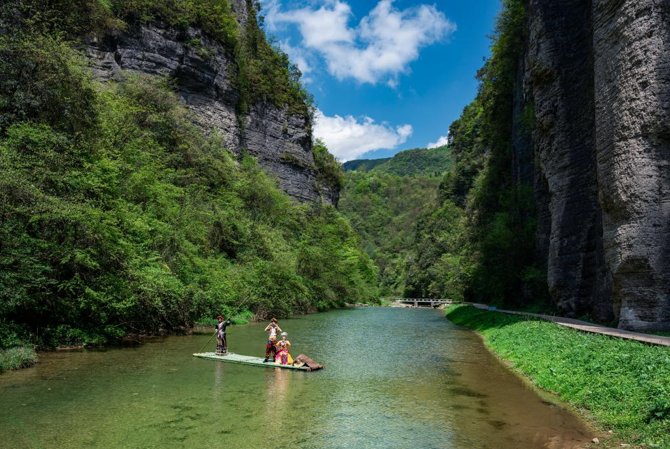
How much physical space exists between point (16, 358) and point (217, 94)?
3889cm

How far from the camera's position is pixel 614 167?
18.8 meters

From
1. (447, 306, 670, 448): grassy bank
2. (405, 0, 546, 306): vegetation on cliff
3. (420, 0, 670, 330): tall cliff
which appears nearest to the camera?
(447, 306, 670, 448): grassy bank

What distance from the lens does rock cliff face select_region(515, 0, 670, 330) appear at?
1744 cm

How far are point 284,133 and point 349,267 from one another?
19.1 m

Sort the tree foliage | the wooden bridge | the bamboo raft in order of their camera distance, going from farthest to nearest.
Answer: the wooden bridge → the tree foliage → the bamboo raft

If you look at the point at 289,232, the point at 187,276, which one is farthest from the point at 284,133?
the point at 187,276

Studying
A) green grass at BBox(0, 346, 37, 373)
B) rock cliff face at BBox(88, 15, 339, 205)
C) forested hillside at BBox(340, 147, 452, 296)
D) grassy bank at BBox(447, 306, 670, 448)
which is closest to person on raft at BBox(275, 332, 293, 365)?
green grass at BBox(0, 346, 37, 373)

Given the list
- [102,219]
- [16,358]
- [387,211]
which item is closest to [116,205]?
[102,219]

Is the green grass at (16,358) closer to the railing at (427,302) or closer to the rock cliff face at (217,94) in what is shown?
the rock cliff face at (217,94)

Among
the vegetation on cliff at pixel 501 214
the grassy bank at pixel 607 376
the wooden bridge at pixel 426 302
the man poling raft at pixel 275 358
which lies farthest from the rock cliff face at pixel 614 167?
the wooden bridge at pixel 426 302

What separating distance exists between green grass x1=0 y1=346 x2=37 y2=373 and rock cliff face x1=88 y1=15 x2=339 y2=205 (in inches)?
1162

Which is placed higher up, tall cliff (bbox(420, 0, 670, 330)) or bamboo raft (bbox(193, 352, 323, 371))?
tall cliff (bbox(420, 0, 670, 330))

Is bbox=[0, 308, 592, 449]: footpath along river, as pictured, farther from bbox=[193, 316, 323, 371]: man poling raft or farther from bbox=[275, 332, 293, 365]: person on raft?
bbox=[275, 332, 293, 365]: person on raft

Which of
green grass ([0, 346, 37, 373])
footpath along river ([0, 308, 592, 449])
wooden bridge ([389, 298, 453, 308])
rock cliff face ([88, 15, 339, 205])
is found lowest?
footpath along river ([0, 308, 592, 449])
